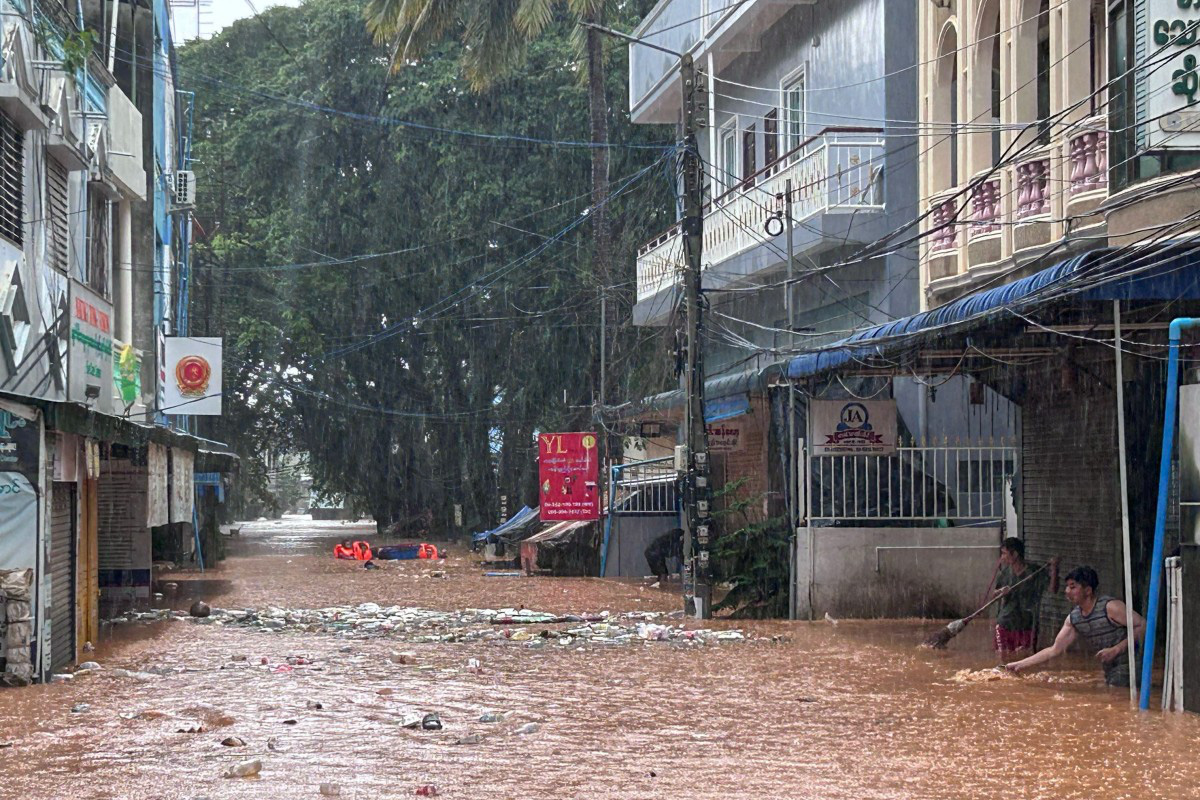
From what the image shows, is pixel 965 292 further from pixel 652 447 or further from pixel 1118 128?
pixel 652 447

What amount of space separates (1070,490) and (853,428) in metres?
3.19

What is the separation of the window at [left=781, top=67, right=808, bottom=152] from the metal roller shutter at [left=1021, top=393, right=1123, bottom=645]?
844 cm

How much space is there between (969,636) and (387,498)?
36040 mm

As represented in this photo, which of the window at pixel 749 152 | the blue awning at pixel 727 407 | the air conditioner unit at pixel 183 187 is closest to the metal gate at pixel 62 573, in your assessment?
the blue awning at pixel 727 407

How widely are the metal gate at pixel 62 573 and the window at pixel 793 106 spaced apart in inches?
523

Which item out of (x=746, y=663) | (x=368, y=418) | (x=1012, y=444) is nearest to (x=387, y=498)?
(x=368, y=418)

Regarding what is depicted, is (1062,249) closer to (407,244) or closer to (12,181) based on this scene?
(12,181)

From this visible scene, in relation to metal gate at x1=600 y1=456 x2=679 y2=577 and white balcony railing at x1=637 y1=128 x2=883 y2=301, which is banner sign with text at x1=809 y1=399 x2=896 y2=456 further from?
metal gate at x1=600 y1=456 x2=679 y2=577

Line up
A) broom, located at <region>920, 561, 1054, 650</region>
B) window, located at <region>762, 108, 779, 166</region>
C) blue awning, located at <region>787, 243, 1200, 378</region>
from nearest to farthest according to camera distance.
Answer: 1. blue awning, located at <region>787, 243, 1200, 378</region>
2. broom, located at <region>920, 561, 1054, 650</region>
3. window, located at <region>762, 108, 779, 166</region>

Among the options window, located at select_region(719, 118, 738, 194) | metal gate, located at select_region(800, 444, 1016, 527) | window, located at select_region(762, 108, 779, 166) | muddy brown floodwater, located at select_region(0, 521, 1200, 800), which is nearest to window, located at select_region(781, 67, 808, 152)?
window, located at select_region(762, 108, 779, 166)

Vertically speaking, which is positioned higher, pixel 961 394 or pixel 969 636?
pixel 961 394

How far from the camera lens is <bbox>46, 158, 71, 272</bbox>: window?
17031mm

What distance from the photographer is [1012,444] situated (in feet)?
64.1

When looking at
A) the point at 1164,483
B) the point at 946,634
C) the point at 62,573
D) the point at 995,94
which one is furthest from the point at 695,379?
the point at 1164,483
